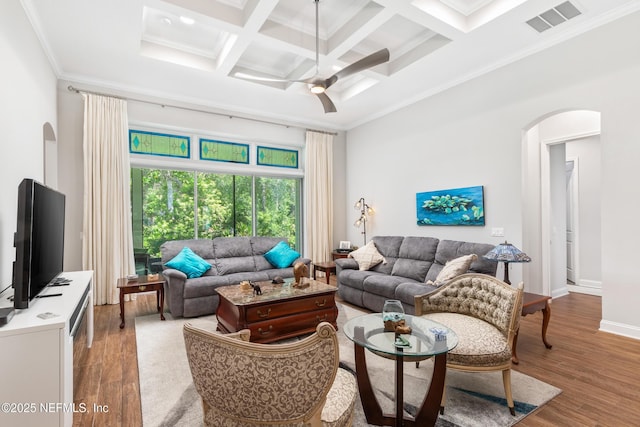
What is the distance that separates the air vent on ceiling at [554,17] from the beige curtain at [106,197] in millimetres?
5646

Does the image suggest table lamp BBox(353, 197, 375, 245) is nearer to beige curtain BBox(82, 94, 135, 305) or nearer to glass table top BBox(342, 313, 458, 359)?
beige curtain BBox(82, 94, 135, 305)

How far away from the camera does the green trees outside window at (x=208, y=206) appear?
5.51 metres

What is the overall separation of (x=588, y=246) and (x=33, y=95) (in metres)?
8.15

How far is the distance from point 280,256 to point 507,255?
3.20 meters

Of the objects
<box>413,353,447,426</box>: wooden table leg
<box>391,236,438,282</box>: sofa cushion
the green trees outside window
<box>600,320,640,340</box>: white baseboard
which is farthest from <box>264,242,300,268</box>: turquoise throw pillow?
<box>600,320,640,340</box>: white baseboard

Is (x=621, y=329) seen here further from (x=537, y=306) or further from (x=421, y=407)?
(x=421, y=407)

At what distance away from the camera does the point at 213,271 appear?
15.3ft

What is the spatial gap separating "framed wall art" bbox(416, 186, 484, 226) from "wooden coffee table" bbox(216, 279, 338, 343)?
2.41 meters

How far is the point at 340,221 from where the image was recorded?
7.32 m

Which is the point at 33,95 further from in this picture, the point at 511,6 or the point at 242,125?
the point at 511,6

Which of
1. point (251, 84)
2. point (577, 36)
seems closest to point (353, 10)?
point (251, 84)

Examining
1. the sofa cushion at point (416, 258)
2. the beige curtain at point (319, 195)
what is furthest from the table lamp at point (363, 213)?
the sofa cushion at point (416, 258)

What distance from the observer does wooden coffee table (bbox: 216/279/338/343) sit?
3189 millimetres

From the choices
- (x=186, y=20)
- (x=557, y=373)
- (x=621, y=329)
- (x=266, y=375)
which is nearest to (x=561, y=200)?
(x=621, y=329)
